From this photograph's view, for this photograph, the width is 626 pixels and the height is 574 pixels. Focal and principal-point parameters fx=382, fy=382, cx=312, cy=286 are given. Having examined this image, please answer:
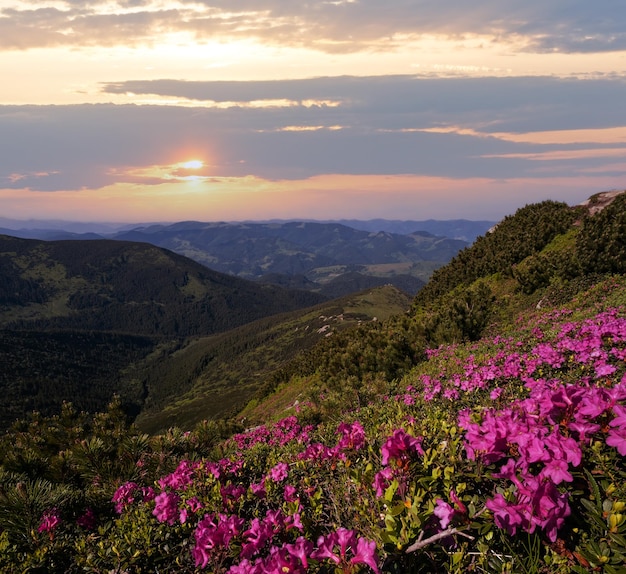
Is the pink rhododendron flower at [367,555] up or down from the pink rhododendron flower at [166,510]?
up

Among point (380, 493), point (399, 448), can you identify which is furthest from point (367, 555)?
point (399, 448)

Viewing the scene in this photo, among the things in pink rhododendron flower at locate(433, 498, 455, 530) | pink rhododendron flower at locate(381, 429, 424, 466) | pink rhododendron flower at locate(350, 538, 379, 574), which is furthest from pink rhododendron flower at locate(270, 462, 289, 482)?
pink rhododendron flower at locate(433, 498, 455, 530)

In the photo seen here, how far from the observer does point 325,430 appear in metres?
7.91

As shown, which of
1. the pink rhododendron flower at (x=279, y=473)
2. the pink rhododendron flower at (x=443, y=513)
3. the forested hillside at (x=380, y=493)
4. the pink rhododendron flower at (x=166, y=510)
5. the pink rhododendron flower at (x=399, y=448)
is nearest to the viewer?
the forested hillside at (x=380, y=493)

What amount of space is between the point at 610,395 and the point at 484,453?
1025 millimetres

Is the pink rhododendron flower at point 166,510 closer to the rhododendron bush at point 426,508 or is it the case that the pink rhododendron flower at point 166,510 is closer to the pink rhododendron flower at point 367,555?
the rhododendron bush at point 426,508

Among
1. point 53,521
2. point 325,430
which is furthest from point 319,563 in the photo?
point 325,430

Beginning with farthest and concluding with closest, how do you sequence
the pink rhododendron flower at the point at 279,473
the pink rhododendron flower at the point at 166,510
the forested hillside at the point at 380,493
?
the pink rhododendron flower at the point at 279,473
the pink rhododendron flower at the point at 166,510
the forested hillside at the point at 380,493

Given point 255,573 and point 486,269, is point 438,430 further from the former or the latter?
point 486,269

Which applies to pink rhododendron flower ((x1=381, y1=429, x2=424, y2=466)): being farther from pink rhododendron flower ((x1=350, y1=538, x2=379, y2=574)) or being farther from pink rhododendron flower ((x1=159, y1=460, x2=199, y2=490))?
pink rhododendron flower ((x1=159, y1=460, x2=199, y2=490))

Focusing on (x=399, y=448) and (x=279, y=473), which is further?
(x=279, y=473)

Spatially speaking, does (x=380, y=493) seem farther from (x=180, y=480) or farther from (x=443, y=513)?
(x=180, y=480)

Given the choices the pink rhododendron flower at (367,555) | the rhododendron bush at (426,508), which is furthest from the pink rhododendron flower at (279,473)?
the pink rhododendron flower at (367,555)

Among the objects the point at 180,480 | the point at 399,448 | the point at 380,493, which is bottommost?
the point at 180,480
